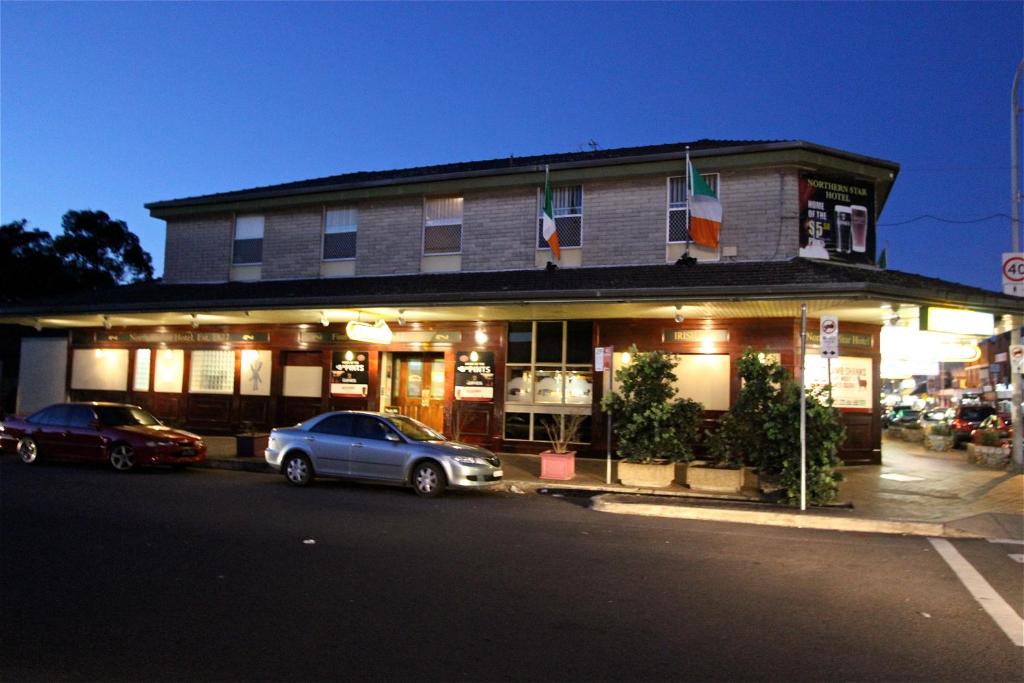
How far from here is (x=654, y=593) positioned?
6426 millimetres

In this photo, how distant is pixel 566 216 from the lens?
17.4m

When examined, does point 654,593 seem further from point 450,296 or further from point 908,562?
point 450,296

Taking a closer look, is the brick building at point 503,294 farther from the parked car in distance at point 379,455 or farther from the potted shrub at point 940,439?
the potted shrub at point 940,439

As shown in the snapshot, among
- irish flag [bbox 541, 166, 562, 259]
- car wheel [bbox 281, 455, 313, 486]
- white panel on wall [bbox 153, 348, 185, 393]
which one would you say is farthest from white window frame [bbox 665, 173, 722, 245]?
white panel on wall [bbox 153, 348, 185, 393]

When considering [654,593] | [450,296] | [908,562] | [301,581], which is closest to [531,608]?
[654,593]

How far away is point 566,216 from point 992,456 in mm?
11746

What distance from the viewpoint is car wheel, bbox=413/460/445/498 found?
1175 centimetres

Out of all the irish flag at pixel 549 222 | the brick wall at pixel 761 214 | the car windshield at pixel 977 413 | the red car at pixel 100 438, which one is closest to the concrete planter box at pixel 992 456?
the brick wall at pixel 761 214

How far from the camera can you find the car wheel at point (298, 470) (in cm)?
1276

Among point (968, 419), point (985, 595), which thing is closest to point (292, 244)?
point (985, 595)

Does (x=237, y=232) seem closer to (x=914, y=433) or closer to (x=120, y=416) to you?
(x=120, y=416)

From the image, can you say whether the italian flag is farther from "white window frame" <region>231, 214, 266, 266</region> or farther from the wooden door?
"white window frame" <region>231, 214, 266, 266</region>

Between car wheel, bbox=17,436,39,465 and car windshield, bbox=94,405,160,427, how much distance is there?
1574mm

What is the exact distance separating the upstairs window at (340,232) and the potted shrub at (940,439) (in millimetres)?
18492
